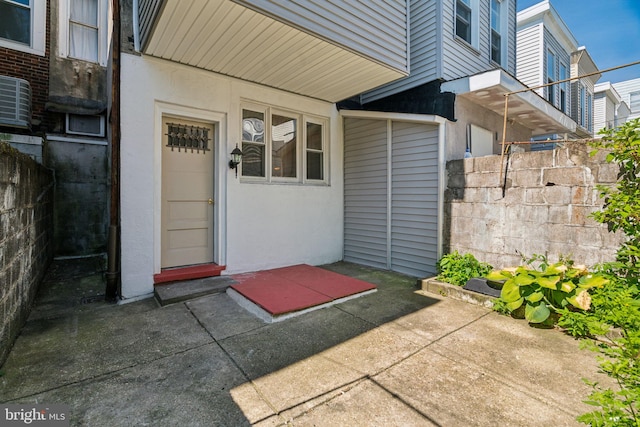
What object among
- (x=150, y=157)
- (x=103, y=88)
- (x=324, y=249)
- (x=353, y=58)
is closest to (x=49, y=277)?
(x=150, y=157)

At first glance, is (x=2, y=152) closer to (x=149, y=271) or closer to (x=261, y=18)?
(x=149, y=271)

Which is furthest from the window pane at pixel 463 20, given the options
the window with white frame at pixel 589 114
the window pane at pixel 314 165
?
the window with white frame at pixel 589 114

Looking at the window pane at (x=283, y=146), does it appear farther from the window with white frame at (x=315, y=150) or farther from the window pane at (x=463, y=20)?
the window pane at (x=463, y=20)

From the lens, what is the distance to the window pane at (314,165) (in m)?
5.64

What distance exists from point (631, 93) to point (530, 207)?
19243 millimetres

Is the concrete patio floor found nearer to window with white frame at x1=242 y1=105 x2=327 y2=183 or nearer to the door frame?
the door frame

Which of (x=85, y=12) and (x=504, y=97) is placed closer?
(x=504, y=97)

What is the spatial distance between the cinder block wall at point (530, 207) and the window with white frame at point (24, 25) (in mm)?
7803

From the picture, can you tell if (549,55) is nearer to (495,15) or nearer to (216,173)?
(495,15)

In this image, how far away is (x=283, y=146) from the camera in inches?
206

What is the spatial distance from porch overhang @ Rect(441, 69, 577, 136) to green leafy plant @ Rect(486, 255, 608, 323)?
116 inches

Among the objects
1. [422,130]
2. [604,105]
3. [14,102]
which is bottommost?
[422,130]

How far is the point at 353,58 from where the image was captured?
399cm

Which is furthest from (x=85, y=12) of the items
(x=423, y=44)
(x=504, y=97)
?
(x=504, y=97)
